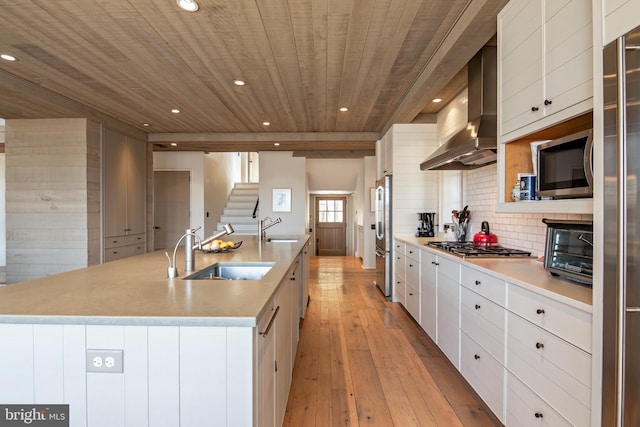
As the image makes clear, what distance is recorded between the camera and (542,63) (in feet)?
5.26

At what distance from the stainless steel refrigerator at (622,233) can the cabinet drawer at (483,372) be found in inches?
30.1

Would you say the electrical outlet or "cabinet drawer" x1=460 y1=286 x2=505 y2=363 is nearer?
the electrical outlet

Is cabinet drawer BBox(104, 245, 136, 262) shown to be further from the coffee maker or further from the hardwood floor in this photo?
the coffee maker

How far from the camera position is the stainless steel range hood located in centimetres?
243

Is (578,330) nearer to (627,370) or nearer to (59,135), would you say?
(627,370)

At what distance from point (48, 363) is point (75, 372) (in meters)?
0.10

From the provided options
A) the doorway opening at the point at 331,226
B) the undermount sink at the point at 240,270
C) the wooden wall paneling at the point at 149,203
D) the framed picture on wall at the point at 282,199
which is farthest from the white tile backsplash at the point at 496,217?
the doorway opening at the point at 331,226

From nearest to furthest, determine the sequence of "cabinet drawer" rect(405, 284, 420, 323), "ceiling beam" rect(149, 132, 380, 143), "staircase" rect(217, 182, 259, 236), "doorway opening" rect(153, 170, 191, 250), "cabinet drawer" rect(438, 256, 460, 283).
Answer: "cabinet drawer" rect(438, 256, 460, 283)
"cabinet drawer" rect(405, 284, 420, 323)
"ceiling beam" rect(149, 132, 380, 143)
"doorway opening" rect(153, 170, 191, 250)
"staircase" rect(217, 182, 259, 236)

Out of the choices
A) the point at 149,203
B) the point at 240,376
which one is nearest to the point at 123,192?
the point at 149,203

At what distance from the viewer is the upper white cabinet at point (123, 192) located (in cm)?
474

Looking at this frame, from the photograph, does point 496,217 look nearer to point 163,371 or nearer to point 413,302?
point 413,302

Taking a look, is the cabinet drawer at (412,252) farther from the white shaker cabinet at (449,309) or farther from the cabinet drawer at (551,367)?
the cabinet drawer at (551,367)

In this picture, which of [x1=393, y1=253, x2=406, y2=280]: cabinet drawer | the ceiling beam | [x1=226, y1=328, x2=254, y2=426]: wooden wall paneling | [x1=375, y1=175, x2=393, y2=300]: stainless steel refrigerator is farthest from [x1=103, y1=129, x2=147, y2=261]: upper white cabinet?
[x1=226, y1=328, x2=254, y2=426]: wooden wall paneling

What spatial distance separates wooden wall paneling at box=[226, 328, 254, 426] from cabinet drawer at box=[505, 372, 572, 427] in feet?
4.11
